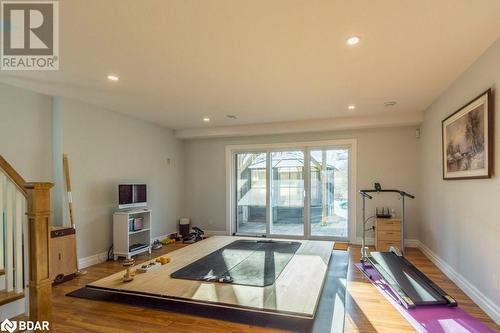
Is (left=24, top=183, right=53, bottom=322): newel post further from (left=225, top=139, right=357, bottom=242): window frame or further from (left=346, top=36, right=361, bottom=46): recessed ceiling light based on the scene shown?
(left=225, top=139, right=357, bottom=242): window frame

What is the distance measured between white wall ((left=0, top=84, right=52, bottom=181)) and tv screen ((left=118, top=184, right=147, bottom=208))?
1.07 m

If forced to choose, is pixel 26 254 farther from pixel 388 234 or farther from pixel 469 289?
pixel 388 234

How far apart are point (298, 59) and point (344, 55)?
438 millimetres

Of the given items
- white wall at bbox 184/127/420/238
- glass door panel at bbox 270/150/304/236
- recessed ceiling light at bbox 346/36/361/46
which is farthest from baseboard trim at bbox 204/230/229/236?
recessed ceiling light at bbox 346/36/361/46

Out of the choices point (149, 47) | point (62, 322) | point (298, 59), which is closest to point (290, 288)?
point (62, 322)

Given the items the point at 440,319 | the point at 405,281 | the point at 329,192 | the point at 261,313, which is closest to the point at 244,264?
the point at 261,313

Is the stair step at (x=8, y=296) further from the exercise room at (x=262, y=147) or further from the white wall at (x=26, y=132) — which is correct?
the white wall at (x=26, y=132)

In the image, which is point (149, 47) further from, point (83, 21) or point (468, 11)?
point (468, 11)

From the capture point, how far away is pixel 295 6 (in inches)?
77.1

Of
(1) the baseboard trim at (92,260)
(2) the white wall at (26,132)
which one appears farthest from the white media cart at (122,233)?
(2) the white wall at (26,132)

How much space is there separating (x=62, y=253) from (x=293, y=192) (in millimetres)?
4238

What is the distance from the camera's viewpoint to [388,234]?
16.2 ft

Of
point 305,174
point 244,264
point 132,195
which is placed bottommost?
Answer: point 244,264

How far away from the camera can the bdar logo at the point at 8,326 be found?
6.81ft
